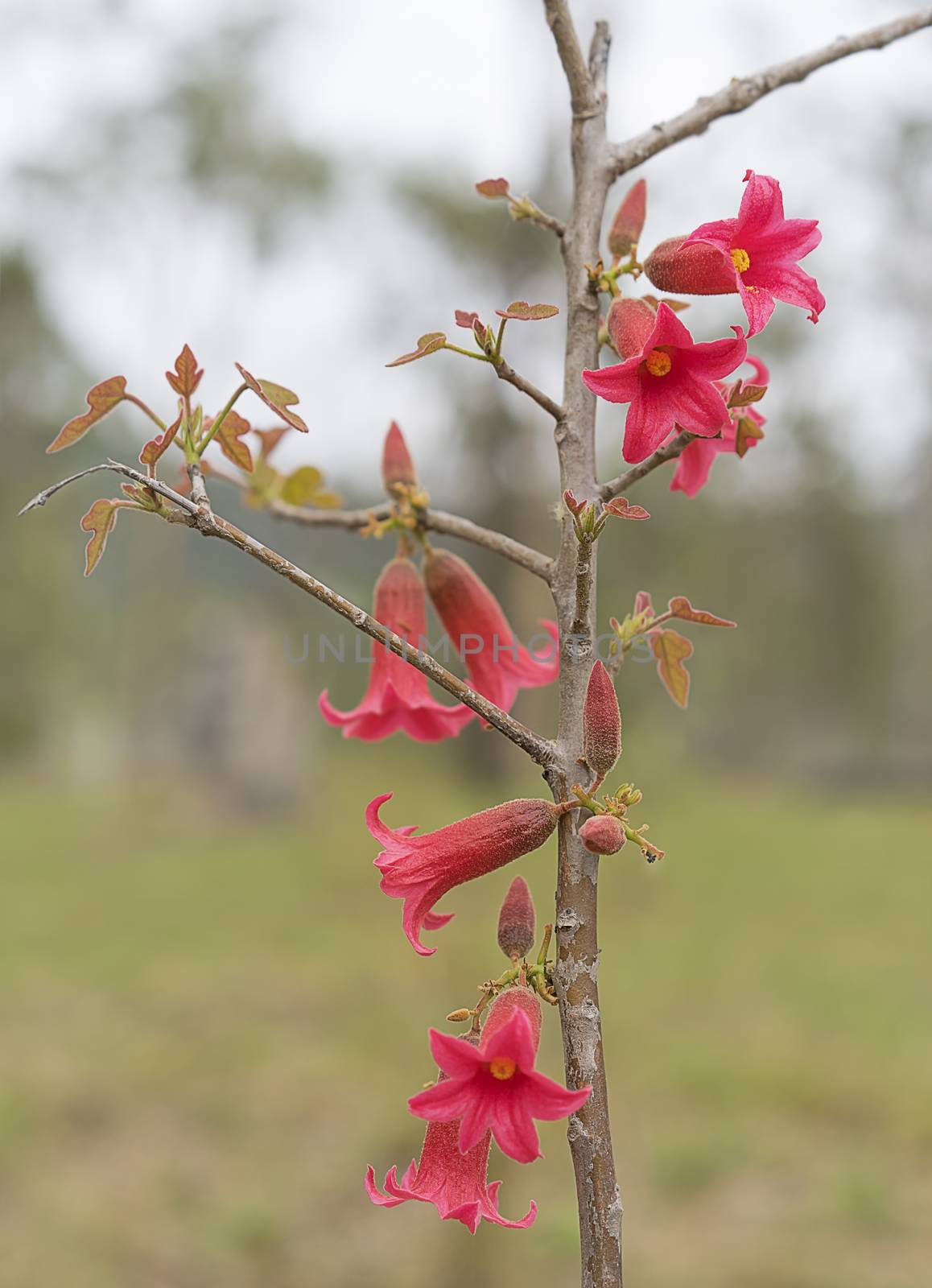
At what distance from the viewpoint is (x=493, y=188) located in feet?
2.83

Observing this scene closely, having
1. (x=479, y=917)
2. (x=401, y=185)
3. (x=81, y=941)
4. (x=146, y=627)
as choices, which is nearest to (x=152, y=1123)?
(x=479, y=917)

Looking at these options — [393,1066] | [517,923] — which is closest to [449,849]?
[517,923]

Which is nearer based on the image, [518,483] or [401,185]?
[518,483]

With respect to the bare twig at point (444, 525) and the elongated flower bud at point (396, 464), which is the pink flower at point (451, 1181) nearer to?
the bare twig at point (444, 525)

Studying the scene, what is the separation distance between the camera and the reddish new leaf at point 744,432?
0.78 metres

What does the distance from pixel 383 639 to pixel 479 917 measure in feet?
9.17

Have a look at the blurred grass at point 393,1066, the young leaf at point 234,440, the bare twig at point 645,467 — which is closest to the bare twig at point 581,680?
the bare twig at point 645,467

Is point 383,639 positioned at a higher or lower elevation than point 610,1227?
higher

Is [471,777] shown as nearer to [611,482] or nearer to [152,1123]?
[152,1123]

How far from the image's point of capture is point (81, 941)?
6.05 metres

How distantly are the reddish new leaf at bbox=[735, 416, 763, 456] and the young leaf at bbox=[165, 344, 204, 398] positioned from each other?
36 cm

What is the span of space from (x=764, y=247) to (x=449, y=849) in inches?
16.3

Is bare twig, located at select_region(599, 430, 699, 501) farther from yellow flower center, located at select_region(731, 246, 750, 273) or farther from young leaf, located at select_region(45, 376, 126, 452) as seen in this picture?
young leaf, located at select_region(45, 376, 126, 452)

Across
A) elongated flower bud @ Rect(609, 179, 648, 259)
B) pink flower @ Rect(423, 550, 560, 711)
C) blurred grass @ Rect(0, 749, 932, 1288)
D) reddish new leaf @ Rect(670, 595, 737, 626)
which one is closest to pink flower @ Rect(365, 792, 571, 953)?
reddish new leaf @ Rect(670, 595, 737, 626)
